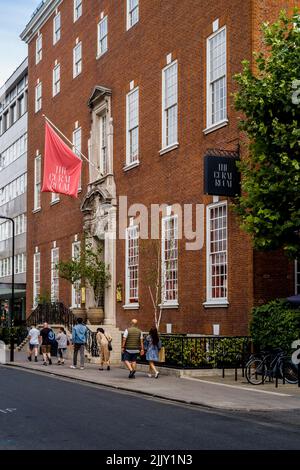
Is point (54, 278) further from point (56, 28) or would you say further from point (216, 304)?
point (216, 304)

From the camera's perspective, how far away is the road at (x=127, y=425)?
11.3m

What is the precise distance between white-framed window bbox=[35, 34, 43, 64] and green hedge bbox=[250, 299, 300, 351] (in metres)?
29.6

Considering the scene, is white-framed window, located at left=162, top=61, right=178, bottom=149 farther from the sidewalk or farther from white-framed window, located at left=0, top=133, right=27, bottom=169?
white-framed window, located at left=0, top=133, right=27, bottom=169

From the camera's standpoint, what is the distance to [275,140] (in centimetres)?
2081

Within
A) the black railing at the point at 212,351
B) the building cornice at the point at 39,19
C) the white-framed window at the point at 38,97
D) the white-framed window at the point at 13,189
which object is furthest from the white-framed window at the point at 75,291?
the white-framed window at the point at 13,189

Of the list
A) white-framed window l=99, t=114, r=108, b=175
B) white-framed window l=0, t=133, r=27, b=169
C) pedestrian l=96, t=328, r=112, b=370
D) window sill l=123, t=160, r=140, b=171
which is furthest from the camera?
white-framed window l=0, t=133, r=27, b=169

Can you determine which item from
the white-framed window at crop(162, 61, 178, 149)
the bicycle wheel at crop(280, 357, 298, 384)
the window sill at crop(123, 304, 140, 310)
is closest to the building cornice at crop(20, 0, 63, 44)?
the white-framed window at crop(162, 61, 178, 149)

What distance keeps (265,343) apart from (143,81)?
550 inches

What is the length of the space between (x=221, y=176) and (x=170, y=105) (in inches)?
268

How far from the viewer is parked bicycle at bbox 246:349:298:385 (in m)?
21.8

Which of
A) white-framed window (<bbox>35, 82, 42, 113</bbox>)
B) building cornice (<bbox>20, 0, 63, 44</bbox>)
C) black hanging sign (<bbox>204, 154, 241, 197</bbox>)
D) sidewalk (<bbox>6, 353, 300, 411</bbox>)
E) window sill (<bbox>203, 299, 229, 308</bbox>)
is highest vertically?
building cornice (<bbox>20, 0, 63, 44</bbox>)

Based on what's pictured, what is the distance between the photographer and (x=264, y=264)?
2481 cm

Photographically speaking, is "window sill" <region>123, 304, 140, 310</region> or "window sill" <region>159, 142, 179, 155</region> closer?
"window sill" <region>159, 142, 179, 155</region>
